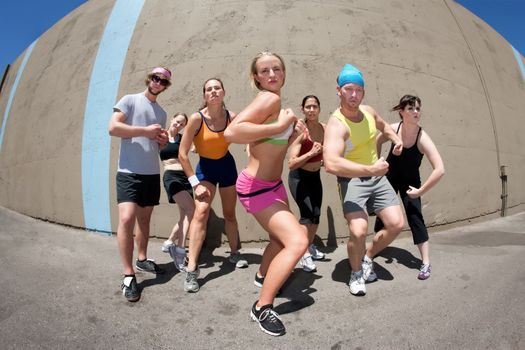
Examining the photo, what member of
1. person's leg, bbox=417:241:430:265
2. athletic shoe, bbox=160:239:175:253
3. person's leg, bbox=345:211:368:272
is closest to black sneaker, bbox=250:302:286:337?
person's leg, bbox=345:211:368:272

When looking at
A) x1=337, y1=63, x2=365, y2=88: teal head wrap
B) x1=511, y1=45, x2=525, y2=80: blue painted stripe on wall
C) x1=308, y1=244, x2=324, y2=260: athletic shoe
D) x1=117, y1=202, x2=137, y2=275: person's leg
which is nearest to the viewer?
x1=337, y1=63, x2=365, y2=88: teal head wrap

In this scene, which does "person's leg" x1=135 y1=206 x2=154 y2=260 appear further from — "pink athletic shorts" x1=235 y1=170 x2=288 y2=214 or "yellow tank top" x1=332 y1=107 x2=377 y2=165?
"yellow tank top" x1=332 y1=107 x2=377 y2=165

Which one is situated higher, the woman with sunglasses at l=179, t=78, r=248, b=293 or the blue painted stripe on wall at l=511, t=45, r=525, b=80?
the blue painted stripe on wall at l=511, t=45, r=525, b=80

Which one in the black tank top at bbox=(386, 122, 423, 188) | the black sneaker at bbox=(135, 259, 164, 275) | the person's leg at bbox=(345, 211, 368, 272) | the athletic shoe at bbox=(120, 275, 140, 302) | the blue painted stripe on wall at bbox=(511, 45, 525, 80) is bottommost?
the black sneaker at bbox=(135, 259, 164, 275)

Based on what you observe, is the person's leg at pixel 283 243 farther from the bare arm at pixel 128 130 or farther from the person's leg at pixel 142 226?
the person's leg at pixel 142 226

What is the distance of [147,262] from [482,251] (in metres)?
3.90

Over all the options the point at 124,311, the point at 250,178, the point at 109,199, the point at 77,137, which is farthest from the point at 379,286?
the point at 77,137

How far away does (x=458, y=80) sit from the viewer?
518cm

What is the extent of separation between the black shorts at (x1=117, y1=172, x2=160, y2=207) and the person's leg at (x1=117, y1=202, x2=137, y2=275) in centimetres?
7

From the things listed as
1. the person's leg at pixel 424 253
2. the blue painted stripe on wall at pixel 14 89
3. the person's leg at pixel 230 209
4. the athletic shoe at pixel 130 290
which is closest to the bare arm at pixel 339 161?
the person's leg at pixel 230 209

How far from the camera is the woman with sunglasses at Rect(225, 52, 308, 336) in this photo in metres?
1.96

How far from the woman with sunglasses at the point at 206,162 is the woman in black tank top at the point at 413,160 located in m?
1.61

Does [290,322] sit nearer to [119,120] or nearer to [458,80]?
[119,120]

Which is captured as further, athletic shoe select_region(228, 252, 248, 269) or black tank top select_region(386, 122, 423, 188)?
athletic shoe select_region(228, 252, 248, 269)
